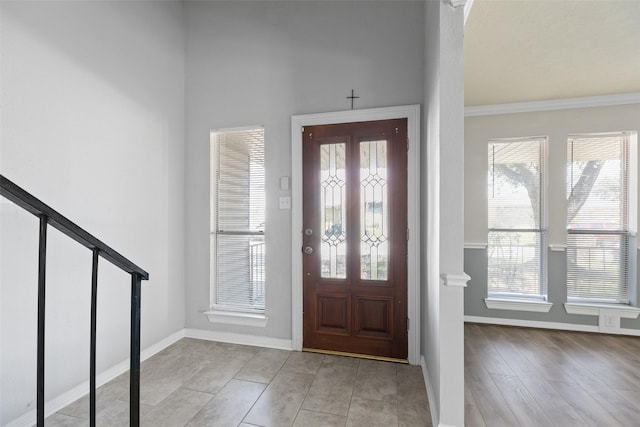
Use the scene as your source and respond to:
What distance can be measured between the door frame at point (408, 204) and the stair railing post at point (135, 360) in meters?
1.57

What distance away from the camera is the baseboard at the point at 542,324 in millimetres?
3145

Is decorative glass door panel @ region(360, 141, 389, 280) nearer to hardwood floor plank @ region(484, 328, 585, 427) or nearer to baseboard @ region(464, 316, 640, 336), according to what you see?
hardwood floor plank @ region(484, 328, 585, 427)

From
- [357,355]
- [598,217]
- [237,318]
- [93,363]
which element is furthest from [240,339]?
[598,217]

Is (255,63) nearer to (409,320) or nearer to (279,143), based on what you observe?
(279,143)

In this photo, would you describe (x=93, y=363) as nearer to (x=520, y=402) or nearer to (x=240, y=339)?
(x=240, y=339)

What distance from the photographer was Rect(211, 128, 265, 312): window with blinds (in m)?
2.89

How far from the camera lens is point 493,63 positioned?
2.62 m

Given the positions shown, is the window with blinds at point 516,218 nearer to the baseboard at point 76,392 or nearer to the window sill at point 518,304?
the window sill at point 518,304

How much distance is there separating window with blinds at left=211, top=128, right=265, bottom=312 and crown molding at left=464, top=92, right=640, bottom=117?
2631mm

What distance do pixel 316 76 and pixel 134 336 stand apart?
2.42 m

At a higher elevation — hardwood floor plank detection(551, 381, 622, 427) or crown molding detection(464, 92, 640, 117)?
crown molding detection(464, 92, 640, 117)

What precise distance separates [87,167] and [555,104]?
179 inches

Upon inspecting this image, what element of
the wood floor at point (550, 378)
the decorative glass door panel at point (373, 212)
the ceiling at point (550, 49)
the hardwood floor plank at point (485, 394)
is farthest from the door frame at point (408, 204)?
the ceiling at point (550, 49)

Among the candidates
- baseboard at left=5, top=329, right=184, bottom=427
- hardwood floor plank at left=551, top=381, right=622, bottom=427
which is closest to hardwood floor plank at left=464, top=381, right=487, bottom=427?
hardwood floor plank at left=551, top=381, right=622, bottom=427
